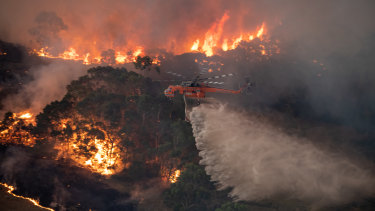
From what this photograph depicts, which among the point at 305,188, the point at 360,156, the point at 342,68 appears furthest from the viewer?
the point at 342,68

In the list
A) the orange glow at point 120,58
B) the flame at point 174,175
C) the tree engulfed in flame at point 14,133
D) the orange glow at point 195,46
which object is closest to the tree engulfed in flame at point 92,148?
the tree engulfed in flame at point 14,133

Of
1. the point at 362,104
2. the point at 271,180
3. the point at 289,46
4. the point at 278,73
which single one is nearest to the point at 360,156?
the point at 362,104

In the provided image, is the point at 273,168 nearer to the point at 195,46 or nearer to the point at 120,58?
the point at 120,58

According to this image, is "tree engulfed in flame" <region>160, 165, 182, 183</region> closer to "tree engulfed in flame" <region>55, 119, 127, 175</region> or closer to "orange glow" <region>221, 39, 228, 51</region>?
"tree engulfed in flame" <region>55, 119, 127, 175</region>

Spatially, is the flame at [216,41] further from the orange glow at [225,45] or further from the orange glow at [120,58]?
the orange glow at [120,58]

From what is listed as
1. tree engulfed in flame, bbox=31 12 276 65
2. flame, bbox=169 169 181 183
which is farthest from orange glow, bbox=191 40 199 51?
flame, bbox=169 169 181 183

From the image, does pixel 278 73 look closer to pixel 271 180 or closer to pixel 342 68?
pixel 342 68
